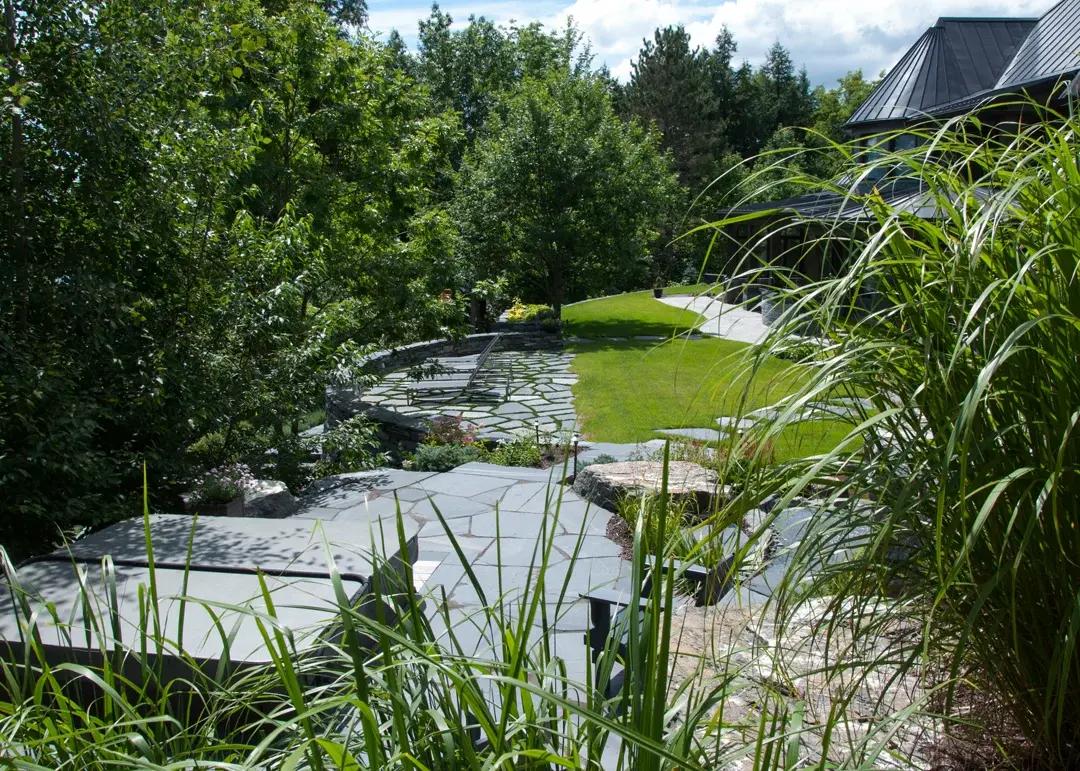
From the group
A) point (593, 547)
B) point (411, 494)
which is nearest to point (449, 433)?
point (411, 494)

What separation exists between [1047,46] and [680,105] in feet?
70.8

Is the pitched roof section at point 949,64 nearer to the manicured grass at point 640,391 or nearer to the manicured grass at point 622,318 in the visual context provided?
the manicured grass at point 622,318

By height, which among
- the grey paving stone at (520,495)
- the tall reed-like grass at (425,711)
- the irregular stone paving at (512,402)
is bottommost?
the irregular stone paving at (512,402)

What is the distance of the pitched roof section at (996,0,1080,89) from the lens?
65.6 ft

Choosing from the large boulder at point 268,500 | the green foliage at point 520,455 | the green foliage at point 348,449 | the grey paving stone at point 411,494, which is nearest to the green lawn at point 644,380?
the green foliage at point 520,455

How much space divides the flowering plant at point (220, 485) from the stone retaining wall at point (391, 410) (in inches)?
67.7

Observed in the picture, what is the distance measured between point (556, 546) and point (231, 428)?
2591 mm

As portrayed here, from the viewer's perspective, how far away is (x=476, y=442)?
28.1ft

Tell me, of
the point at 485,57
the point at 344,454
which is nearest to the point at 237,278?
the point at 344,454

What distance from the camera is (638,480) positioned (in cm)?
571

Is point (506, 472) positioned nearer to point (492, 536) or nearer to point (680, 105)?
point (492, 536)

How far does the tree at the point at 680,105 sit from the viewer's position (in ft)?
137

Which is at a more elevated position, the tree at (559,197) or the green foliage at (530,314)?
the tree at (559,197)

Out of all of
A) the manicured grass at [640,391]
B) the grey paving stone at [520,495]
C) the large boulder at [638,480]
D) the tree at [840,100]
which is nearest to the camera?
the large boulder at [638,480]
